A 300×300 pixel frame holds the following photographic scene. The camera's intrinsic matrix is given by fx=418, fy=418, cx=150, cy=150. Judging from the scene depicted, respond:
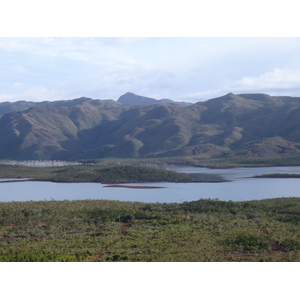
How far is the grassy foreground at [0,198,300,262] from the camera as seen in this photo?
21.5 metres

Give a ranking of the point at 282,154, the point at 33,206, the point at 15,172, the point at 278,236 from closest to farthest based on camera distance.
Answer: the point at 278,236
the point at 33,206
the point at 15,172
the point at 282,154

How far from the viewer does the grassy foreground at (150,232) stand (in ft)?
70.4

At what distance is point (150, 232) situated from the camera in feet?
94.2

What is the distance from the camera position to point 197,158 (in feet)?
568

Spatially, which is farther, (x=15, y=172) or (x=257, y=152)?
(x=257, y=152)

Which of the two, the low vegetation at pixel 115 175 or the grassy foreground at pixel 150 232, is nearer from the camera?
the grassy foreground at pixel 150 232

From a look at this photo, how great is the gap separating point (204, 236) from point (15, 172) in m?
94.8

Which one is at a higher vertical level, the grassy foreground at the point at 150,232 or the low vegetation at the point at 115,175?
the grassy foreground at the point at 150,232

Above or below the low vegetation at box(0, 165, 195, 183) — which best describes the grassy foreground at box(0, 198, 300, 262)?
above

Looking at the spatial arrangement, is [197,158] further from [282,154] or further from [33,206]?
[33,206]

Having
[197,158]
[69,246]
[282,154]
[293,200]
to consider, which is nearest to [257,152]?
[282,154]

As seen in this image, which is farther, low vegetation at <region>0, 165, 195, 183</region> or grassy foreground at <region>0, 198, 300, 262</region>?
low vegetation at <region>0, 165, 195, 183</region>

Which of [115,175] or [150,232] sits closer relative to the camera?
[150,232]

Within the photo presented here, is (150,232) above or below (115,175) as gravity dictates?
above
